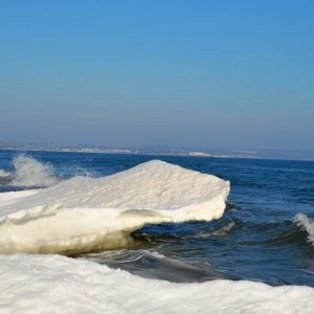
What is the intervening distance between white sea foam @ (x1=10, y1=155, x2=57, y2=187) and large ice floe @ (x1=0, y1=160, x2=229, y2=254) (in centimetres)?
2320

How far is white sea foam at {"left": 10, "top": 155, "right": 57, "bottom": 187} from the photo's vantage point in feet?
112

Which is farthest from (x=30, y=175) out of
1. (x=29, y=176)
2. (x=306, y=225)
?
(x=306, y=225)

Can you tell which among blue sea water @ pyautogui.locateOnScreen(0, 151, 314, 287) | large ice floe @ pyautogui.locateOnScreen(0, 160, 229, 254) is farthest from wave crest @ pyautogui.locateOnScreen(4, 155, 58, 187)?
large ice floe @ pyautogui.locateOnScreen(0, 160, 229, 254)

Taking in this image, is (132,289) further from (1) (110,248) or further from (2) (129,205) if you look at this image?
(1) (110,248)

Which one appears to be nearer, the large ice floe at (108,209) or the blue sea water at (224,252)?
the blue sea water at (224,252)

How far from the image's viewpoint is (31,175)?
38156 millimetres

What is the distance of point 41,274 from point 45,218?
3325 mm

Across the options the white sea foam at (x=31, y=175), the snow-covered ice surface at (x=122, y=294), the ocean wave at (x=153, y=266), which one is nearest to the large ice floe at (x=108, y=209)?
the ocean wave at (x=153, y=266)

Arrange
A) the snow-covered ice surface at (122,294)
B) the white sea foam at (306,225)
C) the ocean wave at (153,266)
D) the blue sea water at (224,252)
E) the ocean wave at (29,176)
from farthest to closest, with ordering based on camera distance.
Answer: the ocean wave at (29,176) → the white sea foam at (306,225) → the blue sea water at (224,252) → the ocean wave at (153,266) → the snow-covered ice surface at (122,294)

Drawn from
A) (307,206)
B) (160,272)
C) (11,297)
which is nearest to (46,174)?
(307,206)

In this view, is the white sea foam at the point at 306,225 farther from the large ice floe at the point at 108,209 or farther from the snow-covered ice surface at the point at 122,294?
the snow-covered ice surface at the point at 122,294

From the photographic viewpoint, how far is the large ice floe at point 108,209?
9141 millimetres

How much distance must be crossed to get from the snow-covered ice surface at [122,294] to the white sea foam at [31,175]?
26864mm

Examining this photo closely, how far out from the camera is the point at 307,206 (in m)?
26.0
